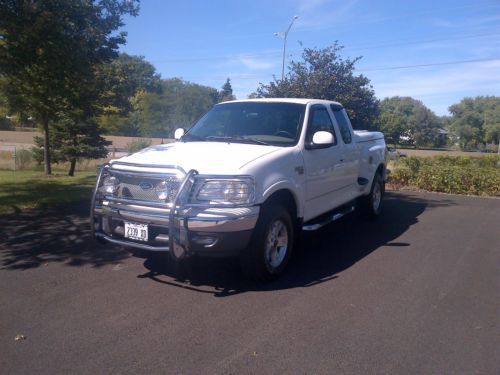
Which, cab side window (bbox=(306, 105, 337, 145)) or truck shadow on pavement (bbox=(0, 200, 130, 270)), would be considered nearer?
truck shadow on pavement (bbox=(0, 200, 130, 270))

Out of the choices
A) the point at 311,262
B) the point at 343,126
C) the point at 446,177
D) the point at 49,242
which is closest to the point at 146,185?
the point at 311,262

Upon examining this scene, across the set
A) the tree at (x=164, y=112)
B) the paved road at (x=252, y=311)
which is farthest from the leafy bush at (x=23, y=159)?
the tree at (x=164, y=112)

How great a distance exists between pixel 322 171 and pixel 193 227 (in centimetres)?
225

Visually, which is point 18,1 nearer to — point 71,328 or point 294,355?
point 71,328

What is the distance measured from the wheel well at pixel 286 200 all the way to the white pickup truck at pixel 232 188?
0.04 feet

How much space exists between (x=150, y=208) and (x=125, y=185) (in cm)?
46

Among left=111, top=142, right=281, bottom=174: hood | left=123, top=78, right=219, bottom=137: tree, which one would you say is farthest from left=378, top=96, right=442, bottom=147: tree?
left=111, top=142, right=281, bottom=174: hood

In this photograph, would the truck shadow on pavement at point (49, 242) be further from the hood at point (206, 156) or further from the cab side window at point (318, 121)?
the cab side window at point (318, 121)

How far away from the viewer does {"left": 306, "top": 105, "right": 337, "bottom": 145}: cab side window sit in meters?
5.73

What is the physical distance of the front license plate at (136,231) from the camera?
4.41m

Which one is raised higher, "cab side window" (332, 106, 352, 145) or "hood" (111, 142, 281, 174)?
"cab side window" (332, 106, 352, 145)

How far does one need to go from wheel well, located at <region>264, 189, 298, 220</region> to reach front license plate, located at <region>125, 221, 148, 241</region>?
124cm

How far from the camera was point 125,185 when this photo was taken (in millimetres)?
4660

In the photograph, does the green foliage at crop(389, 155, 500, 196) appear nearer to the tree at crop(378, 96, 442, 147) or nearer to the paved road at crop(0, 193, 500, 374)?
the paved road at crop(0, 193, 500, 374)
